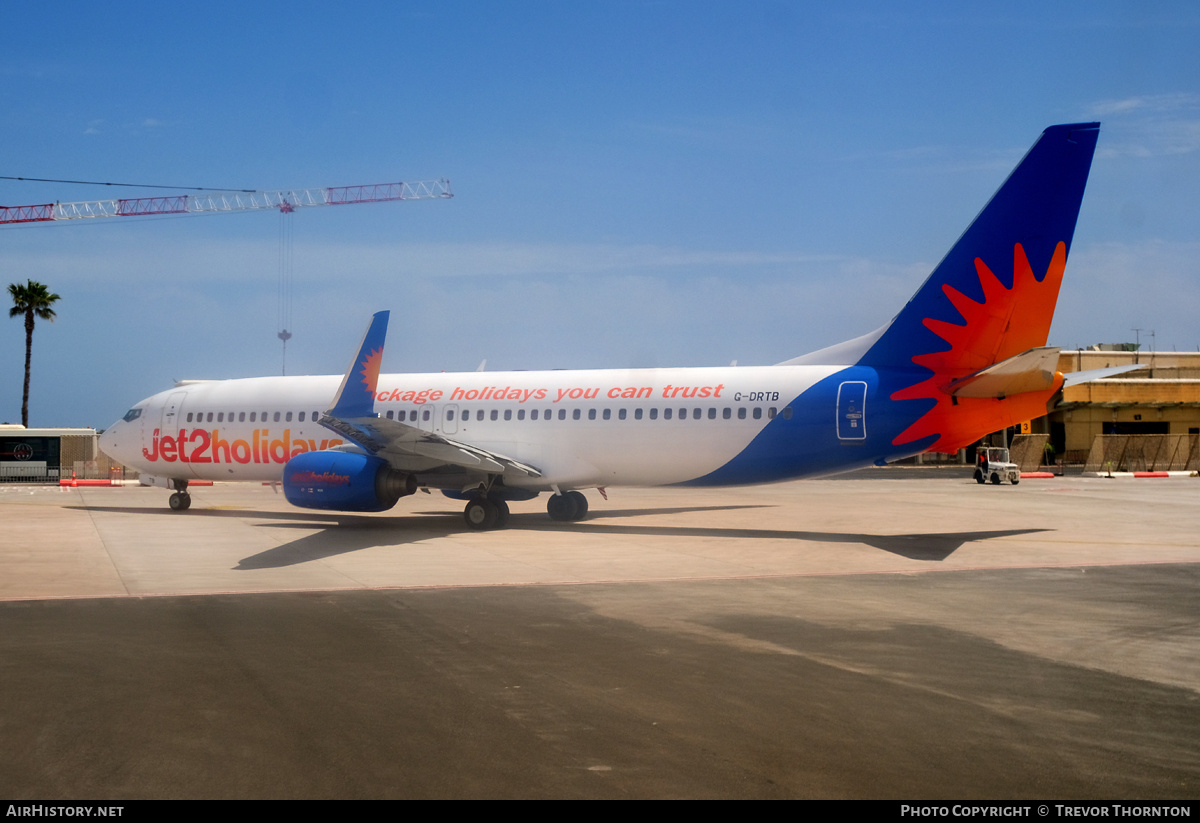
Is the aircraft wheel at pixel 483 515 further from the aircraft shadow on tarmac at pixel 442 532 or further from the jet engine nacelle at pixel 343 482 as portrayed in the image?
the jet engine nacelle at pixel 343 482

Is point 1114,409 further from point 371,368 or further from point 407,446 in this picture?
point 371,368

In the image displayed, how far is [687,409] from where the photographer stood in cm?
2205

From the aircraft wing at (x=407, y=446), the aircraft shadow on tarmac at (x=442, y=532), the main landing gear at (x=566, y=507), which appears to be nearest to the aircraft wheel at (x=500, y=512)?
the aircraft shadow on tarmac at (x=442, y=532)

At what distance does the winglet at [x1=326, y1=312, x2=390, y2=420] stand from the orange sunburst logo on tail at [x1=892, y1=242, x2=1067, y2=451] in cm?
1044

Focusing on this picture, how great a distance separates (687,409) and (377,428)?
22.1 feet

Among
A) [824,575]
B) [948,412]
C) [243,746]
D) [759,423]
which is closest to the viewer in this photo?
[243,746]

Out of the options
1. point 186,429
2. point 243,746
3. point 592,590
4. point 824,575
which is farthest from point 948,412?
point 186,429

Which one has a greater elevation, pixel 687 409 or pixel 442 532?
pixel 687 409

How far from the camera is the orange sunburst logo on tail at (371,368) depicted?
67.3ft

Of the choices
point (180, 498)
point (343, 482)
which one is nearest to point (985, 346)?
point (343, 482)
